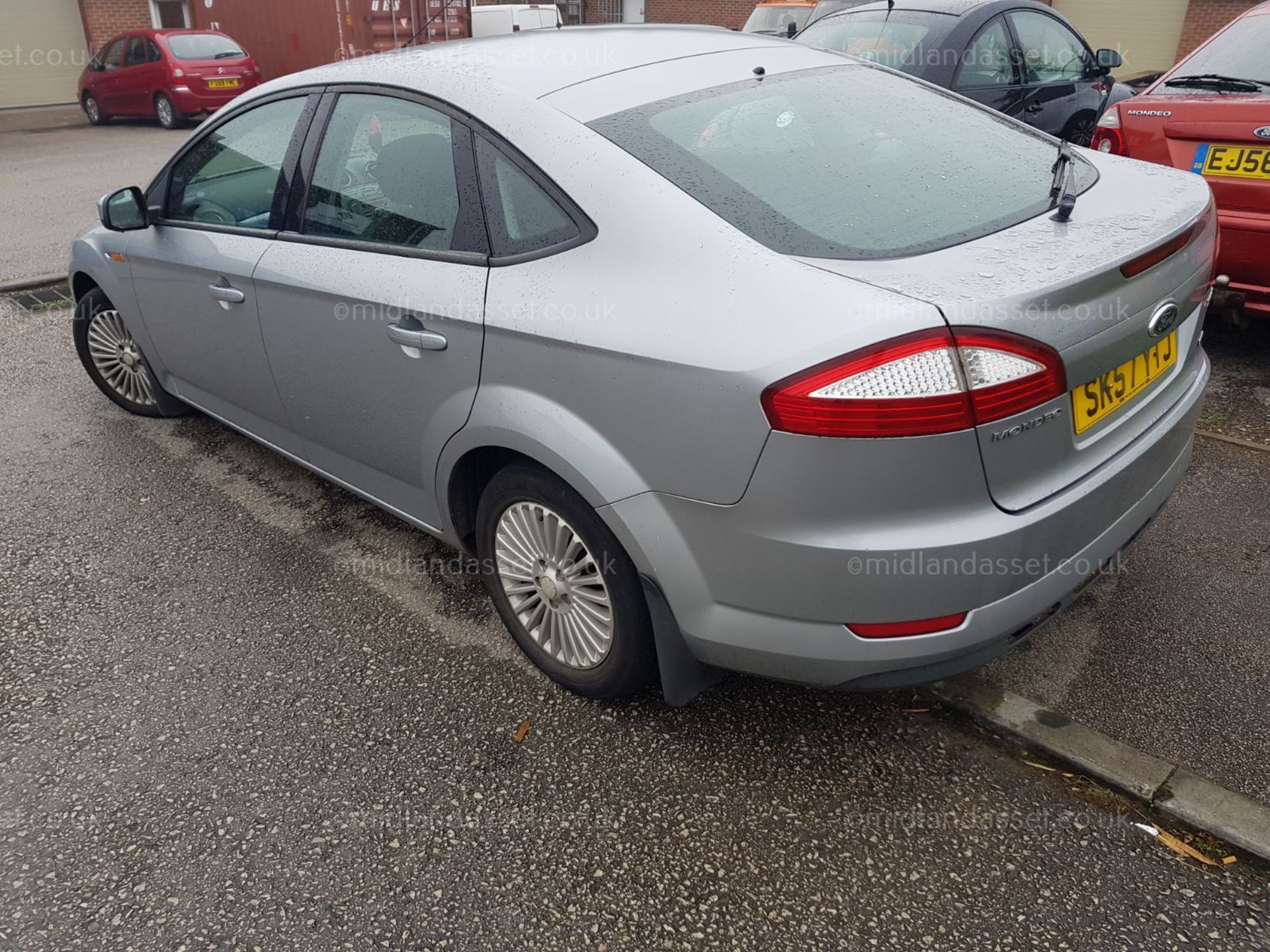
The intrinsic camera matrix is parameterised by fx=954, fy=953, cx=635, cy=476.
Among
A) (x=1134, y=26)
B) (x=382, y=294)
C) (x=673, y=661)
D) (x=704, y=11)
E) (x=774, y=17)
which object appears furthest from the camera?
(x=704, y=11)

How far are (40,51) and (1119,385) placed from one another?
22.7 meters

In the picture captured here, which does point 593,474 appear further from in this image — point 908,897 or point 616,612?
point 908,897

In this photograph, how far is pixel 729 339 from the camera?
1.96m

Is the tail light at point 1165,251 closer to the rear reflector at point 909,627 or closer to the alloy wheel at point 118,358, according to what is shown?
the rear reflector at point 909,627

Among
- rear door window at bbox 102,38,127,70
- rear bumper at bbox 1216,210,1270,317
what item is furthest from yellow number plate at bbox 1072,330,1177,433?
rear door window at bbox 102,38,127,70

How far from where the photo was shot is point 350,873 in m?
2.21

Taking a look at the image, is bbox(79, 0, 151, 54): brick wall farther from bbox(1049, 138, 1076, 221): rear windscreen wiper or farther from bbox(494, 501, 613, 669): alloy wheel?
bbox(1049, 138, 1076, 221): rear windscreen wiper

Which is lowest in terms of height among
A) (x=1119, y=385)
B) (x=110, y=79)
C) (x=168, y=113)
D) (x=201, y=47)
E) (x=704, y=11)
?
(x=168, y=113)

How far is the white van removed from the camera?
15836 mm

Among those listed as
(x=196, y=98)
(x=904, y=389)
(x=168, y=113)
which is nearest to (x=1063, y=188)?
(x=904, y=389)

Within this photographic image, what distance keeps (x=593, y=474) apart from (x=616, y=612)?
404mm

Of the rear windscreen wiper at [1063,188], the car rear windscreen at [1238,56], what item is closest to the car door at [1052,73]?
the car rear windscreen at [1238,56]

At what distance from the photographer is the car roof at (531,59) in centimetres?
259

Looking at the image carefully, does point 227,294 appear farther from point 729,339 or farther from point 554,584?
point 729,339
